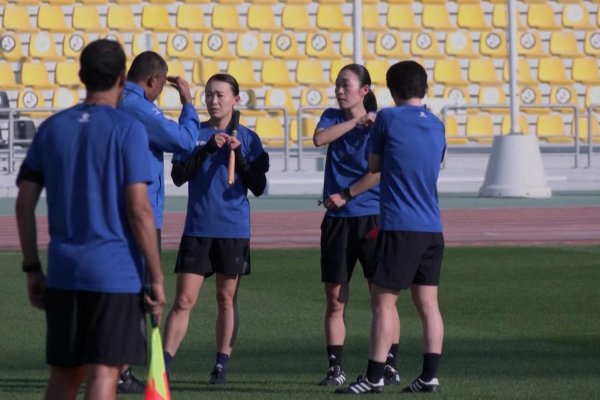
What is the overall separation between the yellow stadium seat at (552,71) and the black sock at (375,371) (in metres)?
24.2

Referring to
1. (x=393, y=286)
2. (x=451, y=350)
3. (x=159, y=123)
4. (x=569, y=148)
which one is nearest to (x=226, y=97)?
(x=159, y=123)

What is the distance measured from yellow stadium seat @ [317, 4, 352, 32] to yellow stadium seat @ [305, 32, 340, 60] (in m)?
0.42

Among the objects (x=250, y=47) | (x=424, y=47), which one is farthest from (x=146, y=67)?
(x=424, y=47)

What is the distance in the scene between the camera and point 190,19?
102 feet

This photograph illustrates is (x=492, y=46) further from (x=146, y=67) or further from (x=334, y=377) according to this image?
(x=146, y=67)

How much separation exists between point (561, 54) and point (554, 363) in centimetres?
2375

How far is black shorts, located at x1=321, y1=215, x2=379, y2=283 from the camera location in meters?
9.23

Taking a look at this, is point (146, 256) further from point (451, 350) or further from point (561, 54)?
point (561, 54)

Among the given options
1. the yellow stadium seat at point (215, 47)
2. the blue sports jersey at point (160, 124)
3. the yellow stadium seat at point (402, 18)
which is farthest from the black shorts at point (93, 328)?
the yellow stadium seat at point (402, 18)

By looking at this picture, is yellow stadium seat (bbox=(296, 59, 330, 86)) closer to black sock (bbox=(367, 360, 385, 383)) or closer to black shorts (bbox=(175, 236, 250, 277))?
black shorts (bbox=(175, 236, 250, 277))

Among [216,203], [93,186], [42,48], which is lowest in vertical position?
[216,203]

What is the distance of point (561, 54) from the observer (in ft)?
107

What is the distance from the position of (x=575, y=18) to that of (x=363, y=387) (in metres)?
25.6

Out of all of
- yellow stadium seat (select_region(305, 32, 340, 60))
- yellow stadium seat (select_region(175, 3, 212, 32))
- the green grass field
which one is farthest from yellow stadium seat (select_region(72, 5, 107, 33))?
the green grass field
